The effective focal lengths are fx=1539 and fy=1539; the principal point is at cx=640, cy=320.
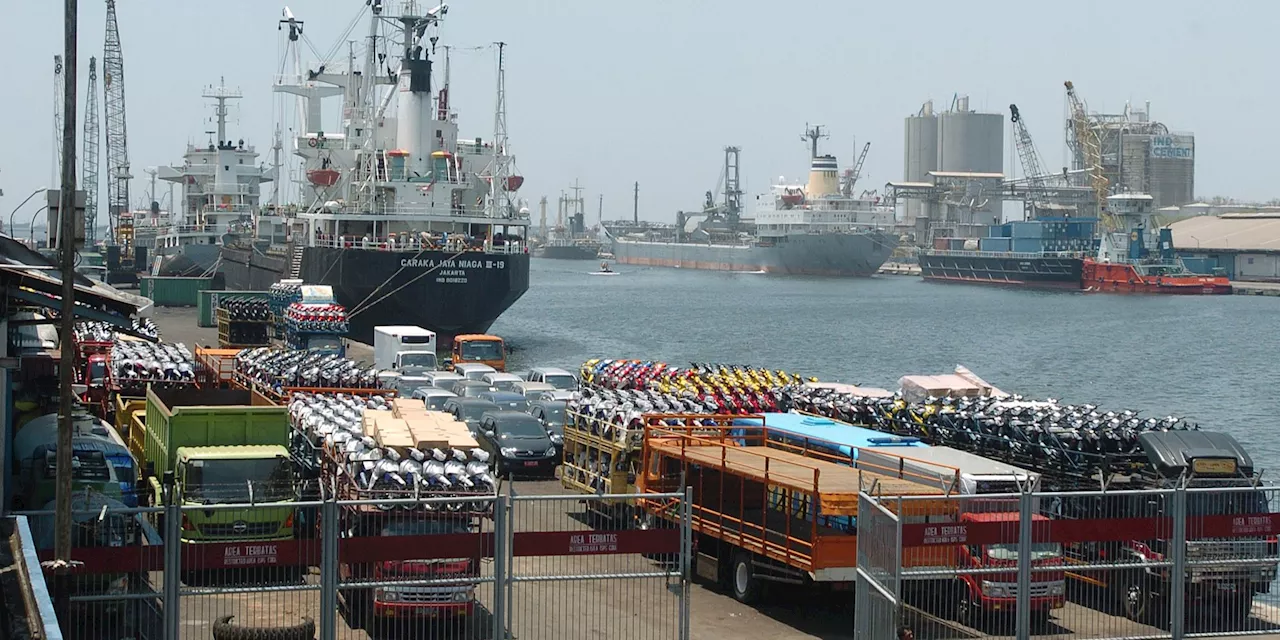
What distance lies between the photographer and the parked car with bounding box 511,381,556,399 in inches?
1184

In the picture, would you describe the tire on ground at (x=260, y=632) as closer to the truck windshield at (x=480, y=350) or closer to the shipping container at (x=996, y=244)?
the truck windshield at (x=480, y=350)

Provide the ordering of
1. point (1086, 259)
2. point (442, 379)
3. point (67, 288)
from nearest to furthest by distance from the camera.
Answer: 1. point (67, 288)
2. point (442, 379)
3. point (1086, 259)

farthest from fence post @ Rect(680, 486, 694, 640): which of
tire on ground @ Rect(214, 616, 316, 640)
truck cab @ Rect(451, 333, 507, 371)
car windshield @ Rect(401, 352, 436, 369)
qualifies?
truck cab @ Rect(451, 333, 507, 371)

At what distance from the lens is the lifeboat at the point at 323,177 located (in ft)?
204

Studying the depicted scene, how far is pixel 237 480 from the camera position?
54.7 ft

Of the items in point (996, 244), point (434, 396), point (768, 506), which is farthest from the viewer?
point (996, 244)

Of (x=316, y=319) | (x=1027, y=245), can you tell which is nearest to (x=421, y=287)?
(x=316, y=319)

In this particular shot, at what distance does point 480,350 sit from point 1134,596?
25965mm

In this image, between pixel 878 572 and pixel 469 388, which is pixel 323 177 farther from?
pixel 878 572

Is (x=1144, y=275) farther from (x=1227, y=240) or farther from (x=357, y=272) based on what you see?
(x=357, y=272)

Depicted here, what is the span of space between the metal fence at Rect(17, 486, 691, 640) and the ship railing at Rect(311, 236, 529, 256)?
40771 millimetres

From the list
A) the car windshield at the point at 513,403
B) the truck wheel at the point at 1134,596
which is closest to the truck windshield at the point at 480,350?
the car windshield at the point at 513,403

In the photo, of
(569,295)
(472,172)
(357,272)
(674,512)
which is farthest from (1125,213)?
(674,512)

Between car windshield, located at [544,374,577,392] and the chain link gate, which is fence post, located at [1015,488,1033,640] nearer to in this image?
the chain link gate
